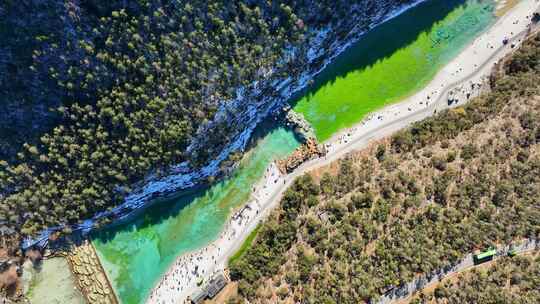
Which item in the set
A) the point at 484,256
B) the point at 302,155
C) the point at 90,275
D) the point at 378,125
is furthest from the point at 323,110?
the point at 90,275

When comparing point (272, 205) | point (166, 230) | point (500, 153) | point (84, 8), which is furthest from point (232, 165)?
point (500, 153)

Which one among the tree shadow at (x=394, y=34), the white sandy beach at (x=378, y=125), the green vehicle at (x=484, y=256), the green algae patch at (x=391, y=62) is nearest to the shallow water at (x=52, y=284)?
the white sandy beach at (x=378, y=125)

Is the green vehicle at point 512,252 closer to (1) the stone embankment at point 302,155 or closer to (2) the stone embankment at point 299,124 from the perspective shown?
(1) the stone embankment at point 302,155

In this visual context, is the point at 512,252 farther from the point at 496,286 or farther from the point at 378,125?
the point at 378,125

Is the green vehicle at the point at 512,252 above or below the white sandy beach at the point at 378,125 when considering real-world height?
below

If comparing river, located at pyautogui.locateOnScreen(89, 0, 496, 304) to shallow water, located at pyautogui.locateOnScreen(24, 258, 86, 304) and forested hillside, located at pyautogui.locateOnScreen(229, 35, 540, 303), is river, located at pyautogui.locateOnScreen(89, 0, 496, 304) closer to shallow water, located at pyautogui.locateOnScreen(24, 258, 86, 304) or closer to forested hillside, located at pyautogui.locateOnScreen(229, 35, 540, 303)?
shallow water, located at pyautogui.locateOnScreen(24, 258, 86, 304)

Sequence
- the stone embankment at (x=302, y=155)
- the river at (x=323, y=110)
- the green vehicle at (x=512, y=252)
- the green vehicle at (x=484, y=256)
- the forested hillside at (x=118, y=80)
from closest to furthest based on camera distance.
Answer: the forested hillside at (x=118, y=80) < the green vehicle at (x=512, y=252) < the green vehicle at (x=484, y=256) < the stone embankment at (x=302, y=155) < the river at (x=323, y=110)

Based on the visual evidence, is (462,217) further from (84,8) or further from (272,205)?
(84,8)
